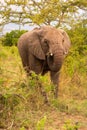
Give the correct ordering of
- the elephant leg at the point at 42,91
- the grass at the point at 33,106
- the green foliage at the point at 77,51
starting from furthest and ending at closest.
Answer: the green foliage at the point at 77,51
the elephant leg at the point at 42,91
the grass at the point at 33,106

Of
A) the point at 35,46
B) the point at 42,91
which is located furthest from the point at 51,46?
the point at 42,91

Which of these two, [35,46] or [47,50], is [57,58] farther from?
[35,46]

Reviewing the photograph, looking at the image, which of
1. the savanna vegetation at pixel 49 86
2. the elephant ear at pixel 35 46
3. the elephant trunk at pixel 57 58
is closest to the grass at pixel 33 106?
the savanna vegetation at pixel 49 86

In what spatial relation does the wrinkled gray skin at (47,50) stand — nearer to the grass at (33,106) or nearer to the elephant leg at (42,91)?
the grass at (33,106)

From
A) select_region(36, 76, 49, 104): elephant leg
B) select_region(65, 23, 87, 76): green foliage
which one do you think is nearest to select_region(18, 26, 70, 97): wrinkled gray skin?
select_region(36, 76, 49, 104): elephant leg

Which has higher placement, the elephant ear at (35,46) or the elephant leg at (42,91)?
the elephant ear at (35,46)

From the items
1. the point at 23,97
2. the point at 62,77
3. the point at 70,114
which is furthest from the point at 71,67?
the point at 23,97

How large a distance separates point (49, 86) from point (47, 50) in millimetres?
1339

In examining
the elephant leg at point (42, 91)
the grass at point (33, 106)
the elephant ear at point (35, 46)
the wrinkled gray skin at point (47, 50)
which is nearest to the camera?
the grass at point (33, 106)

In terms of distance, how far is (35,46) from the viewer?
823 cm

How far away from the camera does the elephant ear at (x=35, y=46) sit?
8.03 metres

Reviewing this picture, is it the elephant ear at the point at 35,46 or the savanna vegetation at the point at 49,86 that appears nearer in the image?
the savanna vegetation at the point at 49,86

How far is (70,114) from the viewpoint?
23.2 feet

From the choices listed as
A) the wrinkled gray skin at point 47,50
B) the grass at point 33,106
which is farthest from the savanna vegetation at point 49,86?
the wrinkled gray skin at point 47,50
